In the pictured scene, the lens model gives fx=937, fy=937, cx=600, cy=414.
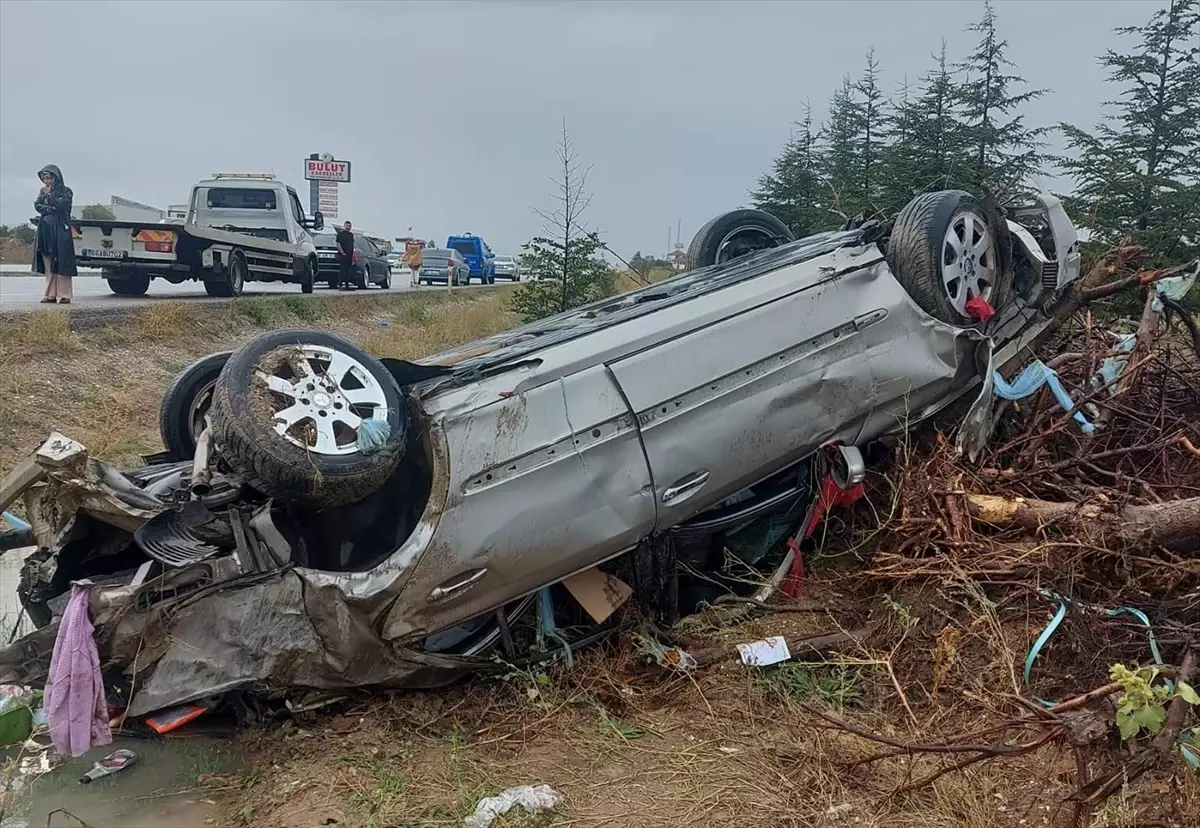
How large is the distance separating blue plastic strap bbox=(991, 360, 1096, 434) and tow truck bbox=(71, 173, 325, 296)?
37.3ft

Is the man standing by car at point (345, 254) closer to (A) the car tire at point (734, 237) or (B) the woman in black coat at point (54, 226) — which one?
(B) the woman in black coat at point (54, 226)

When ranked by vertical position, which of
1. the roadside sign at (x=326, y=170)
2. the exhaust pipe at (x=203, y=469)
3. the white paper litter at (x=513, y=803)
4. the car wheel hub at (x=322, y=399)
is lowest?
the white paper litter at (x=513, y=803)

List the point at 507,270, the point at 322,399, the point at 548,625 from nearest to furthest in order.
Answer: the point at 322,399 < the point at 548,625 < the point at 507,270

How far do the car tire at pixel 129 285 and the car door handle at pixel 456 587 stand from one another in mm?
12082

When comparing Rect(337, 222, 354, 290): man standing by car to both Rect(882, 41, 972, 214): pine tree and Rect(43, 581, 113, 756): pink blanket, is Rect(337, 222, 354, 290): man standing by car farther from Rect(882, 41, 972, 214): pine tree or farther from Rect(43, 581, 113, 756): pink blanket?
Rect(43, 581, 113, 756): pink blanket

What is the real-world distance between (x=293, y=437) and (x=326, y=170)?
54.1m

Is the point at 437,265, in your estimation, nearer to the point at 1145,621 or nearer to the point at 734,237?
the point at 734,237

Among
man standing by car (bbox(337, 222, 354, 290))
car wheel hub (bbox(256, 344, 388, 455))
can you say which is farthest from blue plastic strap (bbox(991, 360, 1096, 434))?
man standing by car (bbox(337, 222, 354, 290))

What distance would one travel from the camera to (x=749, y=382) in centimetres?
386

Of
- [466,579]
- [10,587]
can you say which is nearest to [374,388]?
[466,579]

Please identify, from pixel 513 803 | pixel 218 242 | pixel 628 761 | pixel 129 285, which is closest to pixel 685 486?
pixel 628 761

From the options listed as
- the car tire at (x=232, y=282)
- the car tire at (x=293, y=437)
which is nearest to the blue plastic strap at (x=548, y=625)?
the car tire at (x=293, y=437)

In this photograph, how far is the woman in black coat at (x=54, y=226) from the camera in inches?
417

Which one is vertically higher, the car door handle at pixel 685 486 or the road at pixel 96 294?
the road at pixel 96 294
